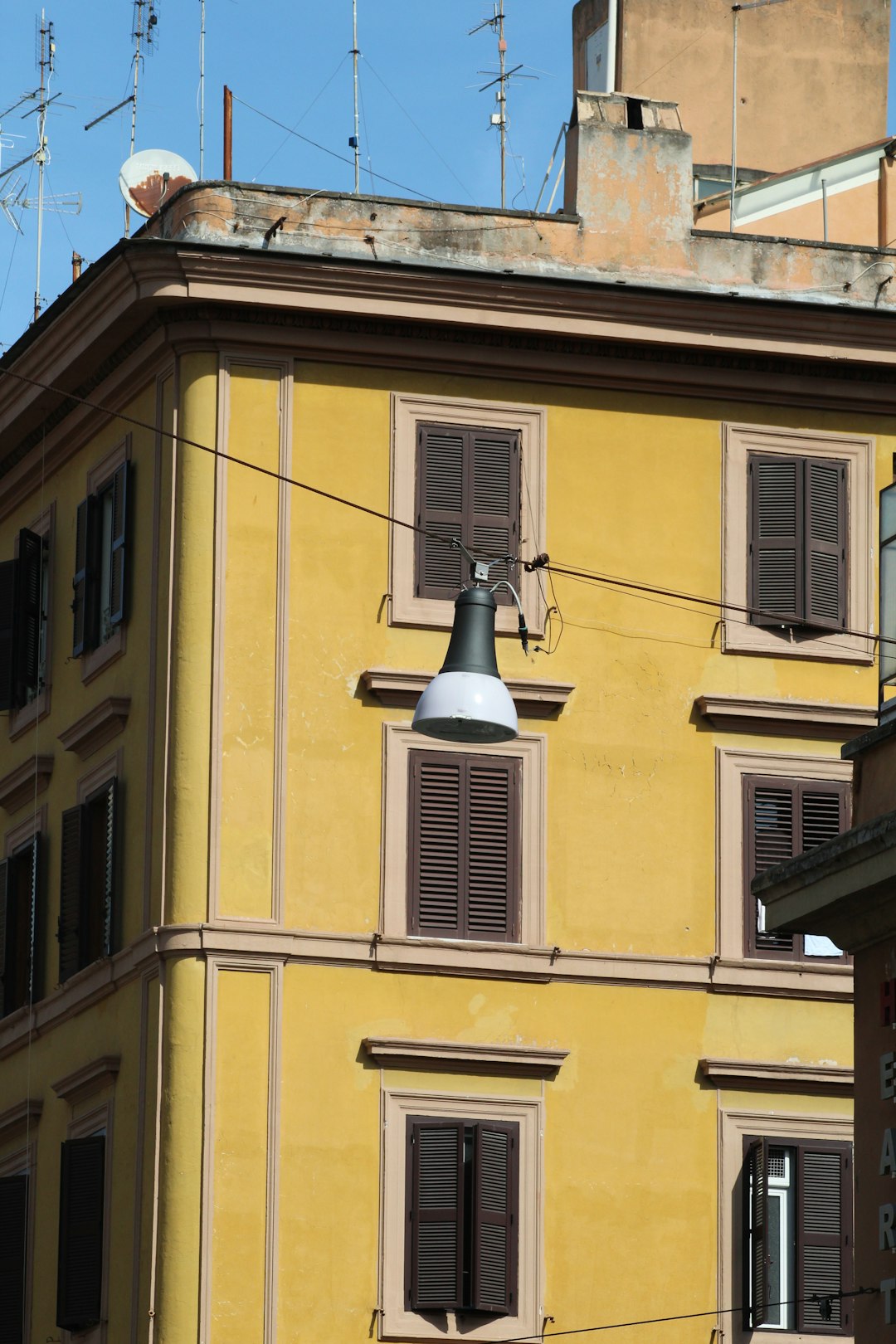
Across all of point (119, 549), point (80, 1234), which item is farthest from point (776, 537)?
point (80, 1234)

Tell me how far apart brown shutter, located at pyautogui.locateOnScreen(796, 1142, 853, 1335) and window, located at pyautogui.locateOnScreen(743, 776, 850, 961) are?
1.84 metres

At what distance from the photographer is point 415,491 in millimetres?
31422

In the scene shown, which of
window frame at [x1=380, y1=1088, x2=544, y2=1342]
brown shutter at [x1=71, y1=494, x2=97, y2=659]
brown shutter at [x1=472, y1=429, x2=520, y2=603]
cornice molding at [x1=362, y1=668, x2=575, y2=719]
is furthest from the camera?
brown shutter at [x1=71, y1=494, x2=97, y2=659]

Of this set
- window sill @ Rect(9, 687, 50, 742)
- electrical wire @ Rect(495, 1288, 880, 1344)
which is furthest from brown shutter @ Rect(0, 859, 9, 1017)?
electrical wire @ Rect(495, 1288, 880, 1344)

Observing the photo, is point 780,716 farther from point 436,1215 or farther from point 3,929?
point 3,929

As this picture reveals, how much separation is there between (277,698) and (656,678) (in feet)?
11.8

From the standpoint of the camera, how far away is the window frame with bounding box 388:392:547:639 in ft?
103

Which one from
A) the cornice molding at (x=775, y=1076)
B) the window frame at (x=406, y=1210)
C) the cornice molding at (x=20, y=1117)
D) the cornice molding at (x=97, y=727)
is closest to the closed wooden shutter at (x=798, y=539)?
the cornice molding at (x=775, y=1076)

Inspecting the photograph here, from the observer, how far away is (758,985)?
31.0 metres

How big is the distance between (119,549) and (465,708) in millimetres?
10625

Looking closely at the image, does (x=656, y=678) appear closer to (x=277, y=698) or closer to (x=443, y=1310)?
(x=277, y=698)

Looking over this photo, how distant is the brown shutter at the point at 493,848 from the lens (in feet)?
101

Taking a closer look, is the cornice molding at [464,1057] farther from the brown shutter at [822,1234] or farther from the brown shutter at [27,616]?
the brown shutter at [27,616]

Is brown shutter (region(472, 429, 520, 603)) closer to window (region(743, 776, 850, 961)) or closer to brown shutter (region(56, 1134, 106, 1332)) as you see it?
window (region(743, 776, 850, 961))
